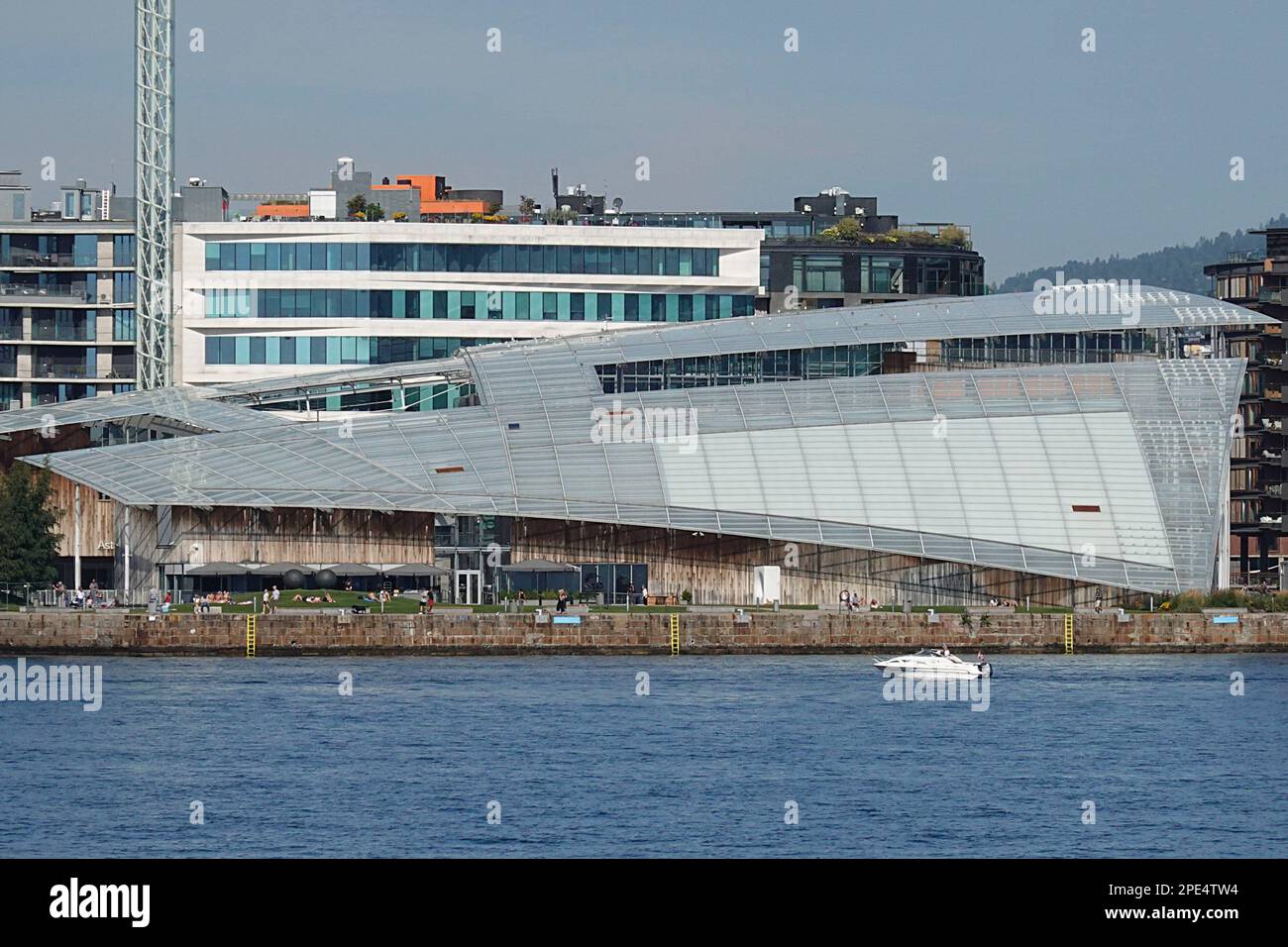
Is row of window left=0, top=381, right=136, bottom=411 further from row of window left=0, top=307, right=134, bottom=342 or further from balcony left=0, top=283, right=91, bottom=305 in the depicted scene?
balcony left=0, top=283, right=91, bottom=305

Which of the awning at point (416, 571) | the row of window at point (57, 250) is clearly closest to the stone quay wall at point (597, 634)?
the awning at point (416, 571)

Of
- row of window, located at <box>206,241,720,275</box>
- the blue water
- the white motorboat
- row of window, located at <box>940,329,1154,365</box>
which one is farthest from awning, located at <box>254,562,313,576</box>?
row of window, located at <box>206,241,720,275</box>

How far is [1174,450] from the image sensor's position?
Result: 108938 mm

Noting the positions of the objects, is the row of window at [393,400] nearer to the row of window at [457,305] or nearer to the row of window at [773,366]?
the row of window at [773,366]

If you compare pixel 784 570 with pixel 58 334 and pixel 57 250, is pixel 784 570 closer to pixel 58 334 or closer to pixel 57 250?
pixel 58 334

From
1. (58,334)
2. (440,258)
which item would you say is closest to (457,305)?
(440,258)

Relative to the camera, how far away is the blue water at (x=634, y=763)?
55156 millimetres

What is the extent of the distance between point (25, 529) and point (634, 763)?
47985mm

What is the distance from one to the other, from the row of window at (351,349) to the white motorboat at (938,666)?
51.5 meters

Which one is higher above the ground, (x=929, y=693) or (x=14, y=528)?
(x=14, y=528)

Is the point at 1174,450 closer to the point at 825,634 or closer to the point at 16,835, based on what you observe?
the point at 825,634
